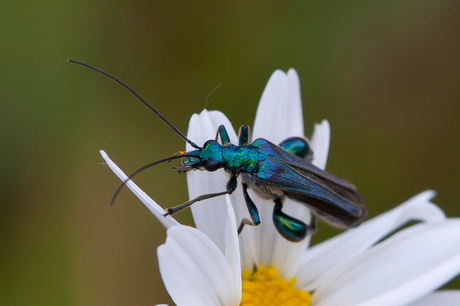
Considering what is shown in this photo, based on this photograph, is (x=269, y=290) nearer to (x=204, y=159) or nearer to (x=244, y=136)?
(x=204, y=159)

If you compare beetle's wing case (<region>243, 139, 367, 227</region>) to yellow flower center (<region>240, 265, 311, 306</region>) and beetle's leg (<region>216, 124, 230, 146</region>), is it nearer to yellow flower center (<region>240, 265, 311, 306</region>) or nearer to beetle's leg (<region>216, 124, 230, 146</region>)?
beetle's leg (<region>216, 124, 230, 146</region>)

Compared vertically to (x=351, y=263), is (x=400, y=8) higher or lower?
higher

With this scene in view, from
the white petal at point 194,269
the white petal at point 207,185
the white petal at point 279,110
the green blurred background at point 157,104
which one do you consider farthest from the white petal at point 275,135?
the green blurred background at point 157,104

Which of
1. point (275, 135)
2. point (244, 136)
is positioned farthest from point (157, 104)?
point (275, 135)

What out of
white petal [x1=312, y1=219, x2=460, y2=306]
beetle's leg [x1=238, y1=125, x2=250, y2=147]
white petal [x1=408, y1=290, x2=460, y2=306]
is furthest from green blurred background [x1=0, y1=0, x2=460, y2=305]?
white petal [x1=408, y1=290, x2=460, y2=306]

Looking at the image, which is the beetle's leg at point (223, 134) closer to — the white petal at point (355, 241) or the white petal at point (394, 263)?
the white petal at point (355, 241)

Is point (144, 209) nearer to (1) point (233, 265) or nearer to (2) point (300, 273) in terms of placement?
(2) point (300, 273)

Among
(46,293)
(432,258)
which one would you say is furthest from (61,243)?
(432,258)
